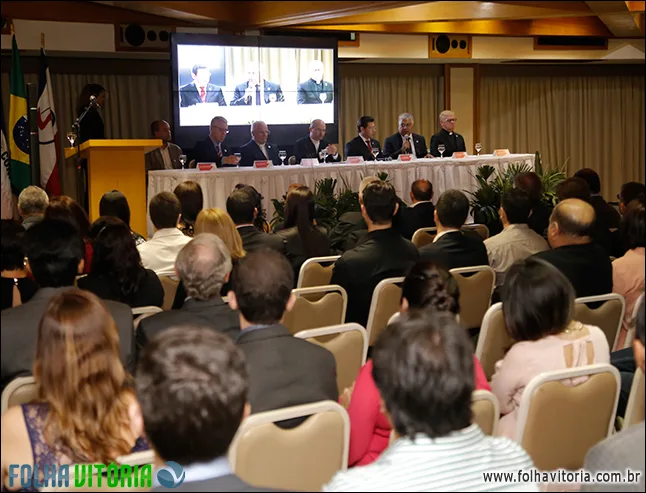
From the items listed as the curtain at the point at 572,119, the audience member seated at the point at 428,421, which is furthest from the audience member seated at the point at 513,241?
the curtain at the point at 572,119

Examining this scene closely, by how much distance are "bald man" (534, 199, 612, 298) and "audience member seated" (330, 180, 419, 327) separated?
666mm

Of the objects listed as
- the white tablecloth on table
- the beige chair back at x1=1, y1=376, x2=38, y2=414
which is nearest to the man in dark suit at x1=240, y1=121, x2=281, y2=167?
the white tablecloth on table

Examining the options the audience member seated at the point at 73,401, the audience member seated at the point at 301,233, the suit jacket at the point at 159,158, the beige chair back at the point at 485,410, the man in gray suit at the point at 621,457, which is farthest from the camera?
the suit jacket at the point at 159,158

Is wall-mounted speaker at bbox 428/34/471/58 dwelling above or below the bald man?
above

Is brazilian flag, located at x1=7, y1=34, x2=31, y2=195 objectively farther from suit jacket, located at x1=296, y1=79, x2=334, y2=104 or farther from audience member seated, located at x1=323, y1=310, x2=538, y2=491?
audience member seated, located at x1=323, y1=310, x2=538, y2=491

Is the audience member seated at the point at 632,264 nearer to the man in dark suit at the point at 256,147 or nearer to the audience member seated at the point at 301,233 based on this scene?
the audience member seated at the point at 301,233

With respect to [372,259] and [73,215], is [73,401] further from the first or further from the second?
[73,215]

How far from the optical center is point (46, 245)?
118 inches

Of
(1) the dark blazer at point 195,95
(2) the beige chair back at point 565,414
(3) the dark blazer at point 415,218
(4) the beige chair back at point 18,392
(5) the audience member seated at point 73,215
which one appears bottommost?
(2) the beige chair back at point 565,414

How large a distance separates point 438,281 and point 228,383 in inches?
60.5

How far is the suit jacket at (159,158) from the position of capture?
29.3 feet

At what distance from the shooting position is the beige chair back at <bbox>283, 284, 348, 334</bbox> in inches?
150

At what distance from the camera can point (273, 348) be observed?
2.46m

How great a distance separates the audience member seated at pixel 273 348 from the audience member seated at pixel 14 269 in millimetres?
1133
